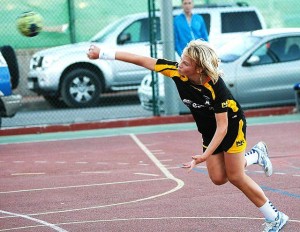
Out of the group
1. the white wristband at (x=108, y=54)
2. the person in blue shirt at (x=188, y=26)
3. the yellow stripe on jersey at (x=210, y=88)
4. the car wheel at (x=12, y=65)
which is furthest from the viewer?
the car wheel at (x=12, y=65)

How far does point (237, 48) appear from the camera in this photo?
63.5 feet

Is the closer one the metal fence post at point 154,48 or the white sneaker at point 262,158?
the white sneaker at point 262,158

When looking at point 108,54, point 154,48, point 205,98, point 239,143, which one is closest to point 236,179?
point 239,143

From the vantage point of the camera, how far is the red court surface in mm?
9289

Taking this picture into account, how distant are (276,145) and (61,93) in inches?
287

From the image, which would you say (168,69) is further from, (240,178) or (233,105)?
(240,178)

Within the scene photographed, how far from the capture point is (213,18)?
73.0ft

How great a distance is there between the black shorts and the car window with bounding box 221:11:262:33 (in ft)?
45.1

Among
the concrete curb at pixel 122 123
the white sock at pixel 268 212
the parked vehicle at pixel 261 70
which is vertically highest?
the white sock at pixel 268 212

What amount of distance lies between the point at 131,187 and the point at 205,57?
3.44m

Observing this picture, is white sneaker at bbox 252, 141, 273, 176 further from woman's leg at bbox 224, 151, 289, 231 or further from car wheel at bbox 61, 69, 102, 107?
car wheel at bbox 61, 69, 102, 107

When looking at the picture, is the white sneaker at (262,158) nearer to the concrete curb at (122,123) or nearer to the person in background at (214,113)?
the person in background at (214,113)

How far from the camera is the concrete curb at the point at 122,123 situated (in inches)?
707

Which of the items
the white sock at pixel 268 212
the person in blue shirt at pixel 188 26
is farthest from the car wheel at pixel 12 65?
the white sock at pixel 268 212
